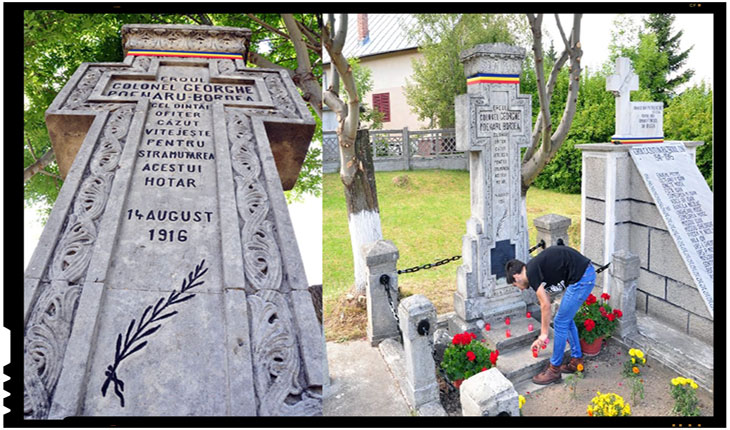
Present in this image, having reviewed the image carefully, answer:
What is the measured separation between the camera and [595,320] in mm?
3088

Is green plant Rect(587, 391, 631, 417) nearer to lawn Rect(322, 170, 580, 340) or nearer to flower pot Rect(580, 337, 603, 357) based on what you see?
flower pot Rect(580, 337, 603, 357)

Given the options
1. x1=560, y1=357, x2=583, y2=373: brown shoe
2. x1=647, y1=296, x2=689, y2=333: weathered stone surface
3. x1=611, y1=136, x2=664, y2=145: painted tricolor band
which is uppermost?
x1=611, y1=136, x2=664, y2=145: painted tricolor band

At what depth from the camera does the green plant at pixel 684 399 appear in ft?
8.13

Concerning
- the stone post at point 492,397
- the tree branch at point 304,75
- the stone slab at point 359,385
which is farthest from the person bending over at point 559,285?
the tree branch at point 304,75

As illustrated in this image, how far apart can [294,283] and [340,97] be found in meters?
1.50

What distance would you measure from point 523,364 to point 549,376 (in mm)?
180

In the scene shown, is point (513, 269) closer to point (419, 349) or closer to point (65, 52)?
point (419, 349)

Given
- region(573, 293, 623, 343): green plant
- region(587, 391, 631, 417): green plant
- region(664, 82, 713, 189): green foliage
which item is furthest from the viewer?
region(664, 82, 713, 189): green foliage

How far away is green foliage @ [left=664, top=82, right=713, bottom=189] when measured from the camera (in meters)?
3.30

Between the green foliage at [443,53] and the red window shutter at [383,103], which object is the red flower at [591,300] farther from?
the red window shutter at [383,103]

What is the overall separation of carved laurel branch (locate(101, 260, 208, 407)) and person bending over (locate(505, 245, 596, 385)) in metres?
1.85

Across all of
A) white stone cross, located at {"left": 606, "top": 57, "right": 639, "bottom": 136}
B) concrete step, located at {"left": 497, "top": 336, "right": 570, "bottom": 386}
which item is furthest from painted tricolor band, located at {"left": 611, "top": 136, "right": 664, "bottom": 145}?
concrete step, located at {"left": 497, "top": 336, "right": 570, "bottom": 386}

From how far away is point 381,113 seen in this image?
2988mm

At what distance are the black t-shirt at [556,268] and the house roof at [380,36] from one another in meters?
1.50
